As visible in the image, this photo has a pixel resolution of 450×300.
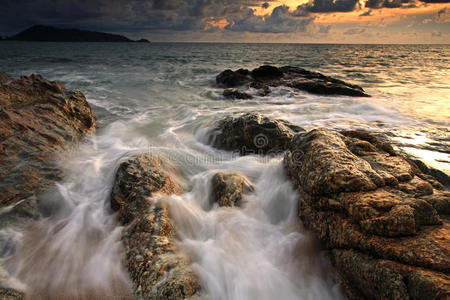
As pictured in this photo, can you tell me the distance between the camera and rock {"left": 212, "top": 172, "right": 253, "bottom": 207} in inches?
149

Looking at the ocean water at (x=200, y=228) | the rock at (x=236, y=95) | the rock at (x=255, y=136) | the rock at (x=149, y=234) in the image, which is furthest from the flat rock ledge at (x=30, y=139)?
the rock at (x=236, y=95)

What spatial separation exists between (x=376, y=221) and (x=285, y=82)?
14804 mm

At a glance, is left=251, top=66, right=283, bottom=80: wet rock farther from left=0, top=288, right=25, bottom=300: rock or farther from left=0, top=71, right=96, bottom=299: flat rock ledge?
left=0, top=288, right=25, bottom=300: rock

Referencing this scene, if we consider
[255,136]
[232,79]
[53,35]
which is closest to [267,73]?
[232,79]

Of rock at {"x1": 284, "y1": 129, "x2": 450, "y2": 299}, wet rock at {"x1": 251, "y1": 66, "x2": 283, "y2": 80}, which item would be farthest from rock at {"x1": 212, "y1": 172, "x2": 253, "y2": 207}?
wet rock at {"x1": 251, "y1": 66, "x2": 283, "y2": 80}

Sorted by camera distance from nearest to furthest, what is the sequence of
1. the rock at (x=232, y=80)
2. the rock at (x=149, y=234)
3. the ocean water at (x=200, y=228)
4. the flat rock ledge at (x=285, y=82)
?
the rock at (x=149, y=234), the ocean water at (x=200, y=228), the flat rock ledge at (x=285, y=82), the rock at (x=232, y=80)

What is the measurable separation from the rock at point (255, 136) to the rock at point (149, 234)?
1.87 meters

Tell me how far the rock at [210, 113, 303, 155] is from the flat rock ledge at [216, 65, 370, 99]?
23.4ft

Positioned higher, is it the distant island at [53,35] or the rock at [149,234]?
the distant island at [53,35]

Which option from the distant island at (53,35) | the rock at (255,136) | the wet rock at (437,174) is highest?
the distant island at (53,35)

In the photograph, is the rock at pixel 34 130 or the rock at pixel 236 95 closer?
the rock at pixel 34 130

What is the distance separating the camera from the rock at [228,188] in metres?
3.78

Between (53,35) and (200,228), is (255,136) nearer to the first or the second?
(200,228)

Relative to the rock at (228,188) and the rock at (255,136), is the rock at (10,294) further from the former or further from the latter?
the rock at (255,136)
